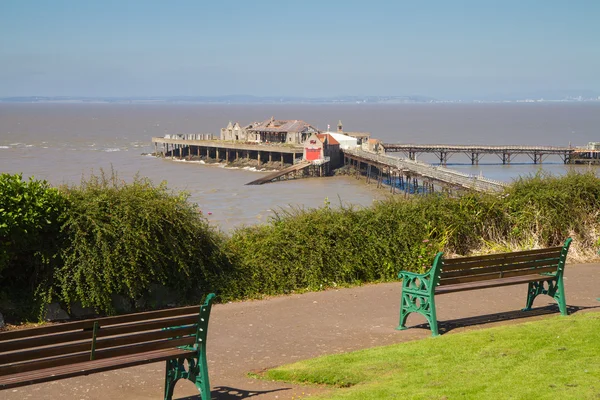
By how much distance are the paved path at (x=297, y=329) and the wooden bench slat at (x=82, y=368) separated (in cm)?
89

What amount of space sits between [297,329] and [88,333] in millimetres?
3951

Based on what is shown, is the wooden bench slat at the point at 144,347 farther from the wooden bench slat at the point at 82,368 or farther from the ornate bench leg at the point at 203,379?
the ornate bench leg at the point at 203,379

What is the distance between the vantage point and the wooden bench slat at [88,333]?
5.62 m

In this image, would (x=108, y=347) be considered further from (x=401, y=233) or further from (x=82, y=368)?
(x=401, y=233)

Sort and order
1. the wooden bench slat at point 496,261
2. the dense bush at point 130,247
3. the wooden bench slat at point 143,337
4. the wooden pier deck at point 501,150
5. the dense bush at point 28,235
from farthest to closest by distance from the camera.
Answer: the wooden pier deck at point 501,150 < the dense bush at point 130,247 < the dense bush at point 28,235 < the wooden bench slat at point 496,261 < the wooden bench slat at point 143,337

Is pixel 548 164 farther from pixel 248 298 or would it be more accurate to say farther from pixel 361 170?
pixel 248 298

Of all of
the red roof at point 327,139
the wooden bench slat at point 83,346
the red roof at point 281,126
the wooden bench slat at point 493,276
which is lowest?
the red roof at point 327,139

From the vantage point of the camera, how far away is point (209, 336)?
9281 mm

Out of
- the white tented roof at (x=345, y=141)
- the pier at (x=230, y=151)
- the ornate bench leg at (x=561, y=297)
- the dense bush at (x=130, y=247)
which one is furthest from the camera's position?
the pier at (x=230, y=151)

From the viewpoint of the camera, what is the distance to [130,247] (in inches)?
421

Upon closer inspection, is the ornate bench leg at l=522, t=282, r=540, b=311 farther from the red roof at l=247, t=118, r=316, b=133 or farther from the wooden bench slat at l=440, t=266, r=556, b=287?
the red roof at l=247, t=118, r=316, b=133

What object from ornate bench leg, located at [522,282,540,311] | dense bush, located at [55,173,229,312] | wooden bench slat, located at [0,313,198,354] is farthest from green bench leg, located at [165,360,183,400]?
ornate bench leg, located at [522,282,540,311]

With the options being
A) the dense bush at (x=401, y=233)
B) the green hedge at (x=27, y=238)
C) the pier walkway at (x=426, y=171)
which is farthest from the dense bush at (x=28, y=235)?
the pier walkway at (x=426, y=171)

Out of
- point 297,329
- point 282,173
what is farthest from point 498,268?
point 282,173
